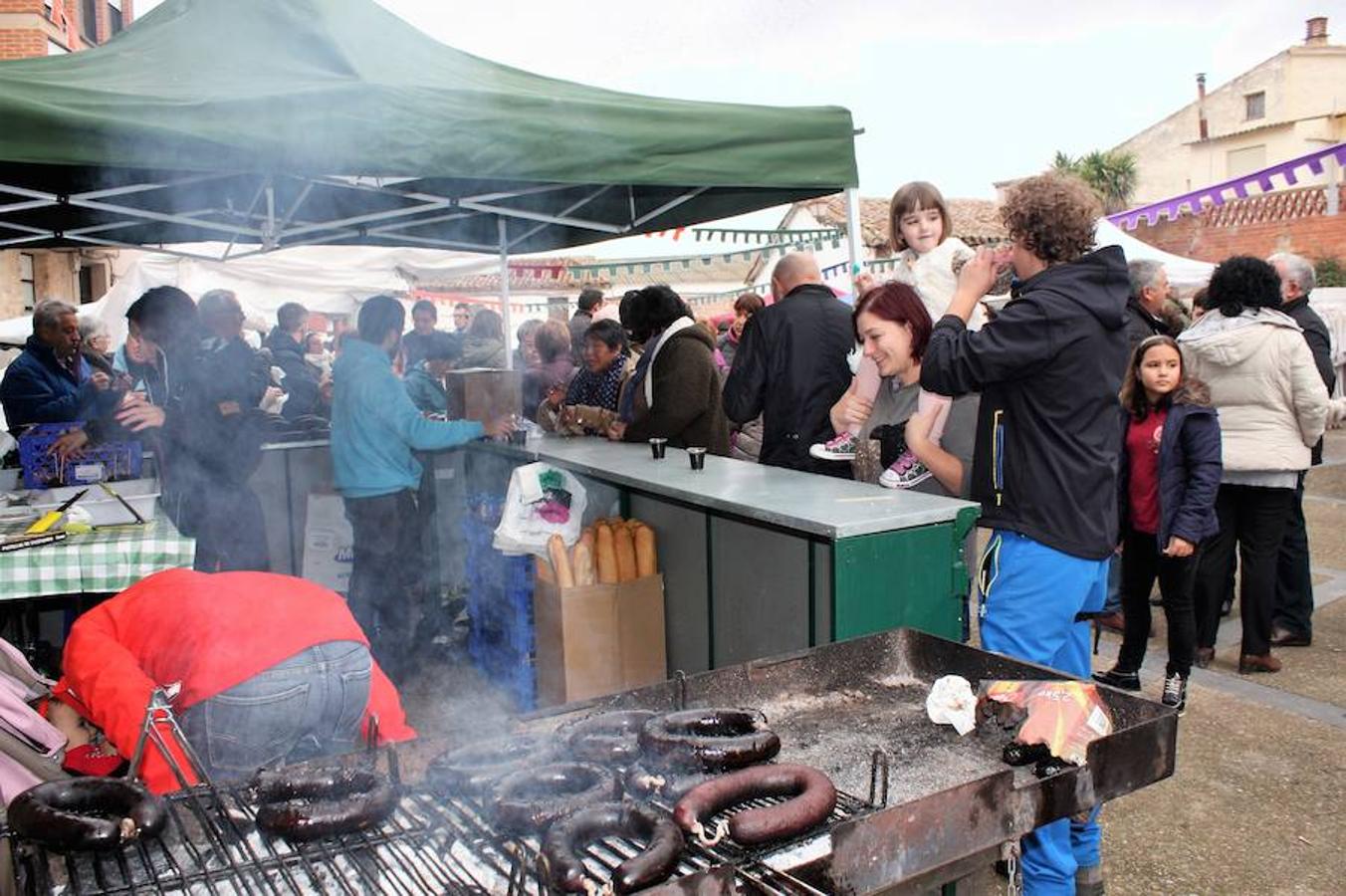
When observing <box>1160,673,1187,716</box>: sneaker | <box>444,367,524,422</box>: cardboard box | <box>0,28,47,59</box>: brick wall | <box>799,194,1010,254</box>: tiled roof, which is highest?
<box>0,28,47,59</box>: brick wall

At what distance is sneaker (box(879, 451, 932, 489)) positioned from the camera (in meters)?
3.52

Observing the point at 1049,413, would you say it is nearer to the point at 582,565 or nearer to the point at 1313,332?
the point at 582,565

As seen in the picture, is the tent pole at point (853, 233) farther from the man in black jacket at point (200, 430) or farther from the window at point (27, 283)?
the window at point (27, 283)

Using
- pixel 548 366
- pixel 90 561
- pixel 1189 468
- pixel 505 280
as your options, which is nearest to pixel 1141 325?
pixel 1189 468

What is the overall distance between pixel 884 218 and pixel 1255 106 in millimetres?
21457

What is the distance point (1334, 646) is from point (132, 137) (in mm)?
6283

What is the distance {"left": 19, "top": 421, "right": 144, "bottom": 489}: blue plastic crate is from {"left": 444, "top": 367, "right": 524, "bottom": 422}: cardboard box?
1706 mm

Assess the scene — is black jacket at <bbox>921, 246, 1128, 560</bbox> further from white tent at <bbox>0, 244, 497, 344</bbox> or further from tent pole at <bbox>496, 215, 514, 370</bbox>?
white tent at <bbox>0, 244, 497, 344</bbox>

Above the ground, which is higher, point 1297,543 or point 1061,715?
point 1061,715

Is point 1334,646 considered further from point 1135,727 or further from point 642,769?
point 642,769

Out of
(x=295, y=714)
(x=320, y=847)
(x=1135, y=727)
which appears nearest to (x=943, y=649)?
(x=1135, y=727)

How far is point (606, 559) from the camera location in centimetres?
407

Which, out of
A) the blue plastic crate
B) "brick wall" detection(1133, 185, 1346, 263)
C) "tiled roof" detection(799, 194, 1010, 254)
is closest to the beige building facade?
"tiled roof" detection(799, 194, 1010, 254)

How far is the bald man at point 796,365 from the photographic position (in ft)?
14.7
